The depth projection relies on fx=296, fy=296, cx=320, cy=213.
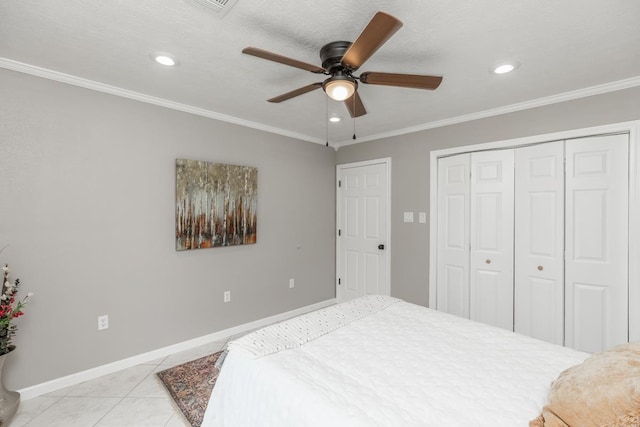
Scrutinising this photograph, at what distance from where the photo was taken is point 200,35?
Answer: 1.76 m

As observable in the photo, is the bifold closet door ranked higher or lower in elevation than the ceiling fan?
lower

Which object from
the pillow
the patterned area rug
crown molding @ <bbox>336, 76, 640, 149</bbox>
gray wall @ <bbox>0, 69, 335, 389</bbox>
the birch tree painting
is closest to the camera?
the pillow

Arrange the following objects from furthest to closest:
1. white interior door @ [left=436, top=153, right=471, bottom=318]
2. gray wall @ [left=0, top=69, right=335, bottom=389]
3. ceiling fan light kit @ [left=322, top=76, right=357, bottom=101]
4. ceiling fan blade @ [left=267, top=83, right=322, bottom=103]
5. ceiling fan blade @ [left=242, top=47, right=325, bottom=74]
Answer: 1. white interior door @ [left=436, top=153, right=471, bottom=318]
2. gray wall @ [left=0, top=69, right=335, bottom=389]
3. ceiling fan blade @ [left=267, top=83, right=322, bottom=103]
4. ceiling fan light kit @ [left=322, top=76, right=357, bottom=101]
5. ceiling fan blade @ [left=242, top=47, right=325, bottom=74]

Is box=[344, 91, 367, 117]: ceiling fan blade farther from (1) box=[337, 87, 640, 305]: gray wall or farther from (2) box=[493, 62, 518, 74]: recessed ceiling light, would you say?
(1) box=[337, 87, 640, 305]: gray wall

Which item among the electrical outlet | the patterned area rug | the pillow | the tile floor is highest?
the pillow

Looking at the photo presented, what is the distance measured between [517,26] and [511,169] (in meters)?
1.64

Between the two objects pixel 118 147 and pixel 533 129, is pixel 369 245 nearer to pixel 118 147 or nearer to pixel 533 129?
pixel 533 129

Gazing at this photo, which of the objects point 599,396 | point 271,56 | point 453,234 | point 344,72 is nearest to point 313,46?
point 344,72

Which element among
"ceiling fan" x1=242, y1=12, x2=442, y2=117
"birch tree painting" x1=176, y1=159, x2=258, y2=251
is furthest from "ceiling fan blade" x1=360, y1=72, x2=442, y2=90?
"birch tree painting" x1=176, y1=159, x2=258, y2=251

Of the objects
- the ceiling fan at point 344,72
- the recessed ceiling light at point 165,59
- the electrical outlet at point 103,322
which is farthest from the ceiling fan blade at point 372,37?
the electrical outlet at point 103,322

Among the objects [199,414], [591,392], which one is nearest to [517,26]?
[591,392]

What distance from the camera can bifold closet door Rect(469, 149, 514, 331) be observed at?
9.85ft

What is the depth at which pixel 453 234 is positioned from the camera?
11.0 ft

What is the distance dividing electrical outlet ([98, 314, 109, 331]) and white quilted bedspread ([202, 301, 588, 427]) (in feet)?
5.10
